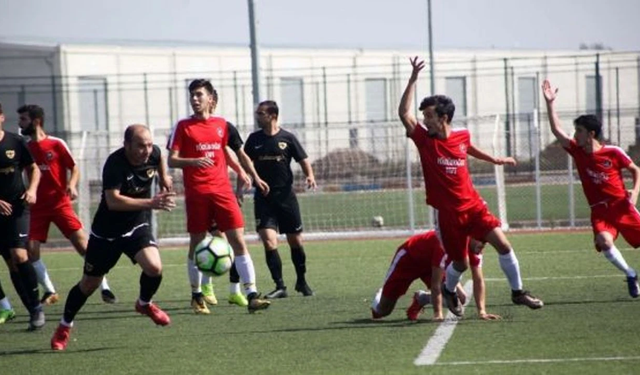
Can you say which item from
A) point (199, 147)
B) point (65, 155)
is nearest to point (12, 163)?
point (199, 147)

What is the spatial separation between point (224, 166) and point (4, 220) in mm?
2349

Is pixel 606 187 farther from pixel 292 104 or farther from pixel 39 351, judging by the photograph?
pixel 292 104

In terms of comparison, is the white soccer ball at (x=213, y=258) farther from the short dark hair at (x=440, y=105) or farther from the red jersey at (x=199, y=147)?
the short dark hair at (x=440, y=105)

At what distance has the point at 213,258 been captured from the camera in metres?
11.8

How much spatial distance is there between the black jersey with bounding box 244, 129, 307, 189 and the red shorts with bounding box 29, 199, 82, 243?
2.14 metres

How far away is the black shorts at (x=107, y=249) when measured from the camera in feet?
34.0

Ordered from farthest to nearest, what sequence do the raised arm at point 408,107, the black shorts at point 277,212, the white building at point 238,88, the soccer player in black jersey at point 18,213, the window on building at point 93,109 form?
1. the window on building at point 93,109
2. the white building at point 238,88
3. the black shorts at point 277,212
4. the soccer player in black jersey at point 18,213
5. the raised arm at point 408,107

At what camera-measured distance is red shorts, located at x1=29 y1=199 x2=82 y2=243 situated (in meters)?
14.4

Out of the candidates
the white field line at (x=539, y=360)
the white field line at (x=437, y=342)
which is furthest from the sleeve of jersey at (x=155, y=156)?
the white field line at (x=539, y=360)

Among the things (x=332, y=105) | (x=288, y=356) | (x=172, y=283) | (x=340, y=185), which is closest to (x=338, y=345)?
(x=288, y=356)

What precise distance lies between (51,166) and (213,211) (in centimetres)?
242

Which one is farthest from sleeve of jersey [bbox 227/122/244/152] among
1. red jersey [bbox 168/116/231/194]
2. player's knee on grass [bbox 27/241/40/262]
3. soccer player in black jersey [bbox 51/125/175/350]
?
player's knee on grass [bbox 27/241/40/262]

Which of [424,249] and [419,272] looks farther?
[419,272]

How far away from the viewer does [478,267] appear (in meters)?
11.6
